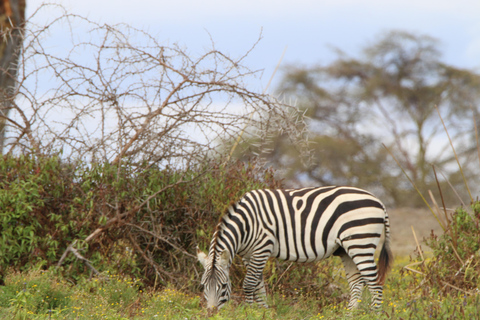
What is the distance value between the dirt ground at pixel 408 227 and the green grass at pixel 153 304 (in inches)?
343

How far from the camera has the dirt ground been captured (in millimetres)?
16292

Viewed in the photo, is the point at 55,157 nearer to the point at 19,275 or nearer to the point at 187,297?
the point at 19,275

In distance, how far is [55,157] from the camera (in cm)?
810

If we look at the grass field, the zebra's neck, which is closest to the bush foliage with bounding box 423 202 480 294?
the grass field

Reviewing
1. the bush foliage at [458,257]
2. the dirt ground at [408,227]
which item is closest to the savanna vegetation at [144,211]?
the bush foliage at [458,257]

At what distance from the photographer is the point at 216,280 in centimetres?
583

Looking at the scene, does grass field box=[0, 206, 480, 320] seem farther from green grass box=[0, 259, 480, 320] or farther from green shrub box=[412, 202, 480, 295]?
green shrub box=[412, 202, 480, 295]

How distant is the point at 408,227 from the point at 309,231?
42.6 feet

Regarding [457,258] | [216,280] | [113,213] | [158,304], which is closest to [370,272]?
[457,258]

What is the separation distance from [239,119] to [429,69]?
1915 cm

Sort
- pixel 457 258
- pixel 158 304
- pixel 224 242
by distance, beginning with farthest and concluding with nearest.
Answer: pixel 457 258 < pixel 158 304 < pixel 224 242

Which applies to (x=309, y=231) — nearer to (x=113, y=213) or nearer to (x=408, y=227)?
(x=113, y=213)

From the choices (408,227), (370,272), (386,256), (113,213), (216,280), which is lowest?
(216,280)

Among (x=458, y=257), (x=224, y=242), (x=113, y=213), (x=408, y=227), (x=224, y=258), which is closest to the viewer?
(x=224, y=258)
